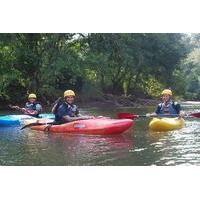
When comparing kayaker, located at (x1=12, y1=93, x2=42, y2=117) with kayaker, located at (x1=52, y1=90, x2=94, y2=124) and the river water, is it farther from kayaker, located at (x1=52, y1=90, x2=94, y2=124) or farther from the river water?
kayaker, located at (x1=52, y1=90, x2=94, y2=124)

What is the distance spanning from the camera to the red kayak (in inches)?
346

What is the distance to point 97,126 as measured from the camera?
349 inches

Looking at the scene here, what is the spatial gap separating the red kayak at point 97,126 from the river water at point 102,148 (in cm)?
14

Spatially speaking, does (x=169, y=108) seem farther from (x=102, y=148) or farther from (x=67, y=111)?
(x=102, y=148)

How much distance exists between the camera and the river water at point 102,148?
6.64 metres

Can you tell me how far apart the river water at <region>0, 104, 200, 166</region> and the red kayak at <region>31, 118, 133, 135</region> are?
136 mm

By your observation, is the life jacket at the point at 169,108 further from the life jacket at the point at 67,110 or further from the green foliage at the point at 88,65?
the green foliage at the point at 88,65

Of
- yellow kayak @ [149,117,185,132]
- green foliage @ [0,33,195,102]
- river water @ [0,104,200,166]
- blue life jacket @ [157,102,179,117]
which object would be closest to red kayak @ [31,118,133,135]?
river water @ [0,104,200,166]

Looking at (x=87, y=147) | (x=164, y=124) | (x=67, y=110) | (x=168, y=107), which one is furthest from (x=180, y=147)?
(x=67, y=110)

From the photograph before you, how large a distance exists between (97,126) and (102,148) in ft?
4.53

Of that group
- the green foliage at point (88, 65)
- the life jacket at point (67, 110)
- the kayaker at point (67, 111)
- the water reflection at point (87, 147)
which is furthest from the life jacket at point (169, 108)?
the green foliage at point (88, 65)

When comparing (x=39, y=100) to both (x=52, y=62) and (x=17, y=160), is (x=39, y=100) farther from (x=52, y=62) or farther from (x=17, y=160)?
(x=17, y=160)
